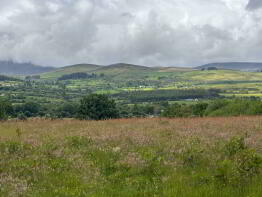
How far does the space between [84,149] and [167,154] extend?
371cm

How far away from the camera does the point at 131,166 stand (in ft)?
35.1

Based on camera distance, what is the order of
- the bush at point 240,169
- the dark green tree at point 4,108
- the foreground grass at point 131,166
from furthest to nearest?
A: 1. the dark green tree at point 4,108
2. the bush at point 240,169
3. the foreground grass at point 131,166

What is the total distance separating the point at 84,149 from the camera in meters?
13.2

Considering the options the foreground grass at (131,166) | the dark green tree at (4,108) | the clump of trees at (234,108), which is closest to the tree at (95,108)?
the dark green tree at (4,108)

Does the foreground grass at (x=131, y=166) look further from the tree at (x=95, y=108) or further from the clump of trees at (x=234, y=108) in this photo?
the tree at (x=95, y=108)

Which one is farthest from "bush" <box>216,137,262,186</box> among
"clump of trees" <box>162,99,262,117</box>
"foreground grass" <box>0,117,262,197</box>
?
"clump of trees" <box>162,99,262,117</box>

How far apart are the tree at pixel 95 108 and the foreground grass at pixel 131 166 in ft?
88.2

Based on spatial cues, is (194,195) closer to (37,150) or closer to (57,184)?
(57,184)

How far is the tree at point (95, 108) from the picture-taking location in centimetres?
4238

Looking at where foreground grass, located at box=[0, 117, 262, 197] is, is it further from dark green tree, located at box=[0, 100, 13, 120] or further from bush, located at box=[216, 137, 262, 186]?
dark green tree, located at box=[0, 100, 13, 120]

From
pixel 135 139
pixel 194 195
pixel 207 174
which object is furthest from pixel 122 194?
pixel 135 139

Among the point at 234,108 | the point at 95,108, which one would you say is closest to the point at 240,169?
the point at 234,108

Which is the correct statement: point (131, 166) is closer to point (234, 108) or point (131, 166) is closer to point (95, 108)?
point (234, 108)

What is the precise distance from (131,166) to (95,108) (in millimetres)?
32107
